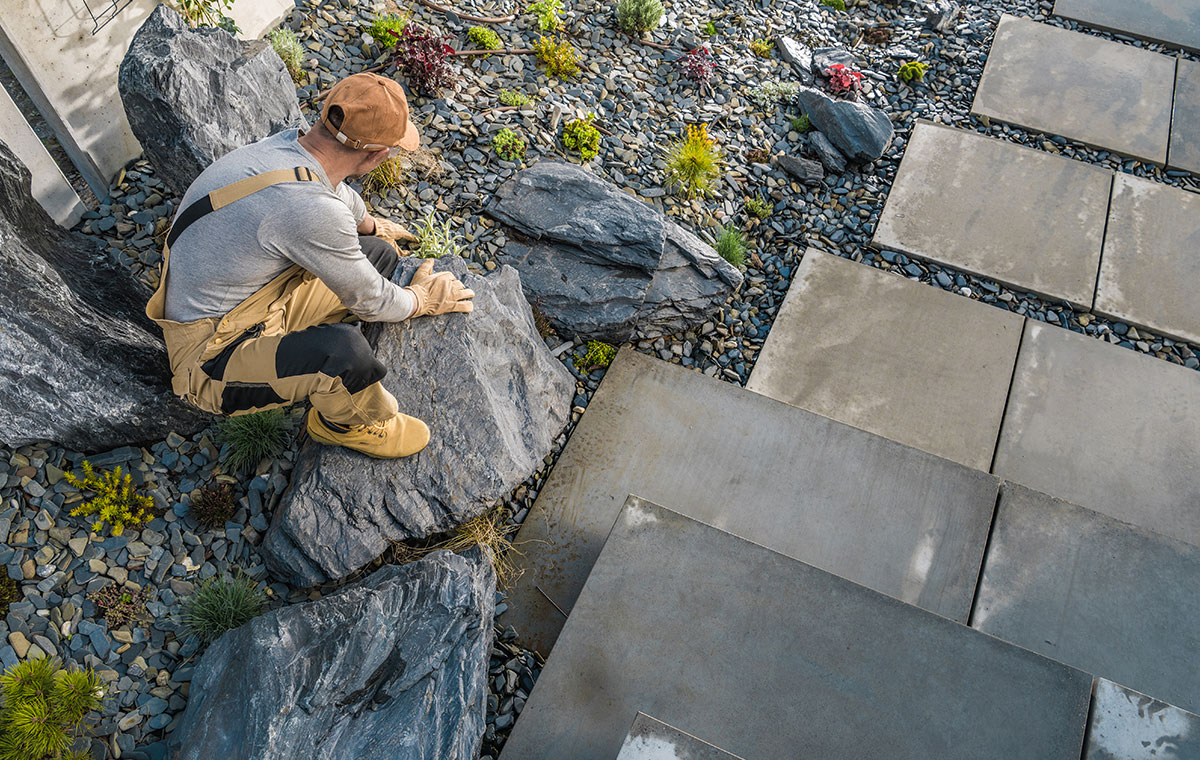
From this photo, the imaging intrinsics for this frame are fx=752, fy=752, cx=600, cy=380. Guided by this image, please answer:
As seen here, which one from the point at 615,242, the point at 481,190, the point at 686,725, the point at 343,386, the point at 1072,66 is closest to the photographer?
the point at 686,725

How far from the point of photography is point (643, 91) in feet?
19.2

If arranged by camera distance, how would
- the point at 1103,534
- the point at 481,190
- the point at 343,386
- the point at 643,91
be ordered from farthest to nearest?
the point at 643,91 < the point at 481,190 < the point at 1103,534 < the point at 343,386

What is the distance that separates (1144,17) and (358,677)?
8711 mm

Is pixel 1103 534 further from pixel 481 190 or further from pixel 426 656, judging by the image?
pixel 481 190

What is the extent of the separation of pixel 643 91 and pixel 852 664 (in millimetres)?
4494

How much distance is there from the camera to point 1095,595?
3572 millimetres

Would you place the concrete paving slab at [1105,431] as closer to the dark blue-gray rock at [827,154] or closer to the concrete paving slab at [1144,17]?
the dark blue-gray rock at [827,154]

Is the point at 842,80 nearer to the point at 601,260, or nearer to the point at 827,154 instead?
the point at 827,154

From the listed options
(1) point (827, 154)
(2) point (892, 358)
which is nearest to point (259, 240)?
(2) point (892, 358)

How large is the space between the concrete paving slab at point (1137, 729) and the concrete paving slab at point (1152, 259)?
9.92 ft

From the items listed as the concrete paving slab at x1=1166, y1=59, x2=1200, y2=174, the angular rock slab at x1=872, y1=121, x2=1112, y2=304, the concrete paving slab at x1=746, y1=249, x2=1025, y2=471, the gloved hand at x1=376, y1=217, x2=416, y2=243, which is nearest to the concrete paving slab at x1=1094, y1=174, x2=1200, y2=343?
the angular rock slab at x1=872, y1=121, x2=1112, y2=304

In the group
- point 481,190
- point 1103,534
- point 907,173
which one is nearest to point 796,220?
point 907,173

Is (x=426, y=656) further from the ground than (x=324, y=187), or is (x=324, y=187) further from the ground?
(x=324, y=187)

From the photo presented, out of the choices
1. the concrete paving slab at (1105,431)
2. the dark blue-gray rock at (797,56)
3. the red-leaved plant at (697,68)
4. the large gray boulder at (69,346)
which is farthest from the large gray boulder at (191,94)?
the concrete paving slab at (1105,431)
